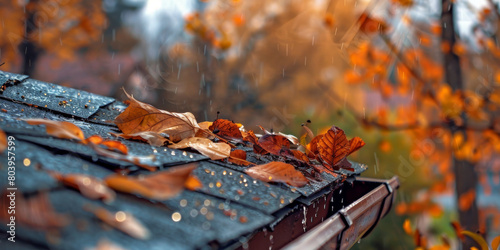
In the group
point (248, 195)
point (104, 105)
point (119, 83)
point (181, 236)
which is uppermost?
point (181, 236)

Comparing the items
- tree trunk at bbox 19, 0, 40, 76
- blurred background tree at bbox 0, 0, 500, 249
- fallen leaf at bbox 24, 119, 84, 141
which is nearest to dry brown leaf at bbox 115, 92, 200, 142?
fallen leaf at bbox 24, 119, 84, 141

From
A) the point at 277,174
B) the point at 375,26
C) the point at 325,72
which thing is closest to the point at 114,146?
the point at 277,174

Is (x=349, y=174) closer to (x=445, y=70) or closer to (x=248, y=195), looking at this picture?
(x=248, y=195)

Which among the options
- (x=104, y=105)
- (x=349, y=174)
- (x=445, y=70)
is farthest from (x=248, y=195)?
(x=445, y=70)

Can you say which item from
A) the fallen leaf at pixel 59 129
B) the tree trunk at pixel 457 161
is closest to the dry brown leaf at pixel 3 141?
the fallen leaf at pixel 59 129

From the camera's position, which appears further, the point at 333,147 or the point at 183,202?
the point at 333,147

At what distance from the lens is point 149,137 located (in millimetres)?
1197

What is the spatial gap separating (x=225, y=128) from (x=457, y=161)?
484cm

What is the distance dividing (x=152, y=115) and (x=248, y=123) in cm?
933

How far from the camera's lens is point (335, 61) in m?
12.1

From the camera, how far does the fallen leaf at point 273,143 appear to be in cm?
159

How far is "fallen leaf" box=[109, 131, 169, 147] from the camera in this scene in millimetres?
1188

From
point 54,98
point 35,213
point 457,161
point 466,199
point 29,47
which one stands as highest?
point 35,213

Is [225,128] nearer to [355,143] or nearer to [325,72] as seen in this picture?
[355,143]
